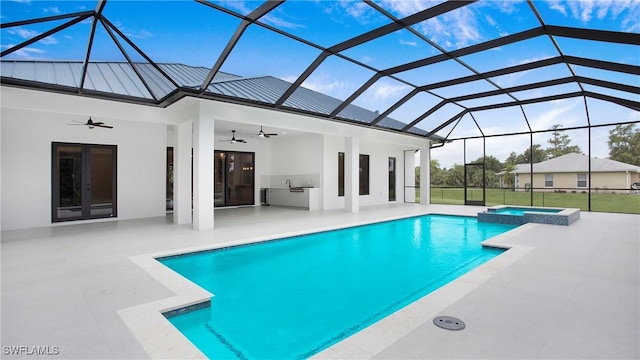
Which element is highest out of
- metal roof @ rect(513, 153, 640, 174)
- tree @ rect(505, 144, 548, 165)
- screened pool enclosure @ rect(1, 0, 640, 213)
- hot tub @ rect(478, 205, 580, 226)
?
screened pool enclosure @ rect(1, 0, 640, 213)

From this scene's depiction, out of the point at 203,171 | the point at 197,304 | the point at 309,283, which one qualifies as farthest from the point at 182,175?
the point at 197,304

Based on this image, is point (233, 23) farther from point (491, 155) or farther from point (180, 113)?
point (491, 155)

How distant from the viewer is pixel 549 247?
5.38m

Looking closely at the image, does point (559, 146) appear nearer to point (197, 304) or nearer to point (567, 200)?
point (567, 200)

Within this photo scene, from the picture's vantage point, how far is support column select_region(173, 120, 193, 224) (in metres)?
7.90

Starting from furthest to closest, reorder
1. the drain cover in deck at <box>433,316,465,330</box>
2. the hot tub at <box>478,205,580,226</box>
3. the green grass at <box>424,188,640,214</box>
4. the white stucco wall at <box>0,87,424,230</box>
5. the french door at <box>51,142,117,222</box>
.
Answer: the green grass at <box>424,188,640,214</box>
the hot tub at <box>478,205,580,226</box>
the french door at <box>51,142,117,222</box>
the white stucco wall at <box>0,87,424,230</box>
the drain cover in deck at <box>433,316,465,330</box>

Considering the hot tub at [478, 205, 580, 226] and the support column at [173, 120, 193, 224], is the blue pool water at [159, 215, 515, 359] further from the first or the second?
the support column at [173, 120, 193, 224]

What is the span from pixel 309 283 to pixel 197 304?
1.43 m

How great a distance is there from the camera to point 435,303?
2.96 meters

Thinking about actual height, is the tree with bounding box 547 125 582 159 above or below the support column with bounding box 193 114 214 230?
above

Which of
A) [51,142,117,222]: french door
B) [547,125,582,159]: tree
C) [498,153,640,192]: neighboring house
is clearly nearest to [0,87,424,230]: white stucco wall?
[51,142,117,222]: french door

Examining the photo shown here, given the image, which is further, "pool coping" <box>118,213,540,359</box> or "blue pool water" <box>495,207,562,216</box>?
"blue pool water" <box>495,207,562,216</box>

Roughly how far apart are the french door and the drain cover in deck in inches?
346

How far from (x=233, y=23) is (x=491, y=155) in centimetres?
2256
